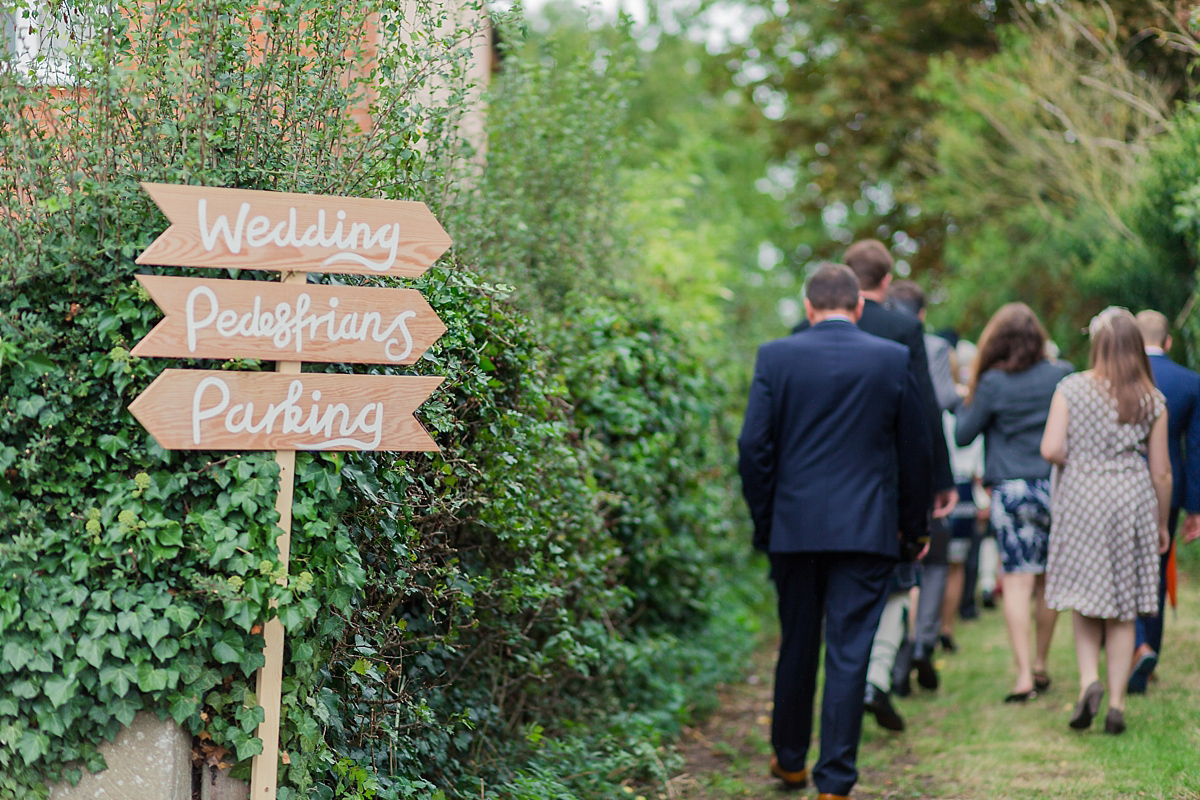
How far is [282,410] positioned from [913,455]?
279cm

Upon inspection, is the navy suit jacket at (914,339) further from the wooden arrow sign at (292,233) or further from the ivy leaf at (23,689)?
the ivy leaf at (23,689)

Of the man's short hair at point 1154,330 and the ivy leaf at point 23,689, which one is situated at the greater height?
the man's short hair at point 1154,330

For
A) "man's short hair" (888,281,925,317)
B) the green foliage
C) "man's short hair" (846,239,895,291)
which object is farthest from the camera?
the green foliage

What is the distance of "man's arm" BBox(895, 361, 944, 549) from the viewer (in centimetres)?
475

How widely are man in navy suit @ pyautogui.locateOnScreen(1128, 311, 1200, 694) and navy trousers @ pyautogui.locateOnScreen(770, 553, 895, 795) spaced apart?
6.72 ft

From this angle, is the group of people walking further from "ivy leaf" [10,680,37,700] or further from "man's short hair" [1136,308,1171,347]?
"ivy leaf" [10,680,37,700]

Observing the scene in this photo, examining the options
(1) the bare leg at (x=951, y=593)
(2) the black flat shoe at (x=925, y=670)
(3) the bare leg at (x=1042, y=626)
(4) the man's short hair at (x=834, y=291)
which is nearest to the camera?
(4) the man's short hair at (x=834, y=291)

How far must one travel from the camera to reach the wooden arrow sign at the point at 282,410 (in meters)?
2.95

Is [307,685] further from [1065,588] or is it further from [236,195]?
[1065,588]

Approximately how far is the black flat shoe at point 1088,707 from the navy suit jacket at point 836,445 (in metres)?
1.29

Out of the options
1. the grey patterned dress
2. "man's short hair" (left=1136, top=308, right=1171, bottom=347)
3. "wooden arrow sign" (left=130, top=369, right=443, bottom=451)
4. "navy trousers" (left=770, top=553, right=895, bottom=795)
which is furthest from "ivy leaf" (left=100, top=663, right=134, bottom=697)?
"man's short hair" (left=1136, top=308, right=1171, bottom=347)

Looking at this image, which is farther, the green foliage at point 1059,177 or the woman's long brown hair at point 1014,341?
the green foliage at point 1059,177

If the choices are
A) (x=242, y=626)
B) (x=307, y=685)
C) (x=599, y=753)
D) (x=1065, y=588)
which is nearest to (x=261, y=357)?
(x=242, y=626)

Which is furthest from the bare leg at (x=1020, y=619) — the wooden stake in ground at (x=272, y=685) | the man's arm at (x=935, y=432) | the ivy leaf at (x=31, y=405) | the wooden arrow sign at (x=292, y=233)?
the ivy leaf at (x=31, y=405)
